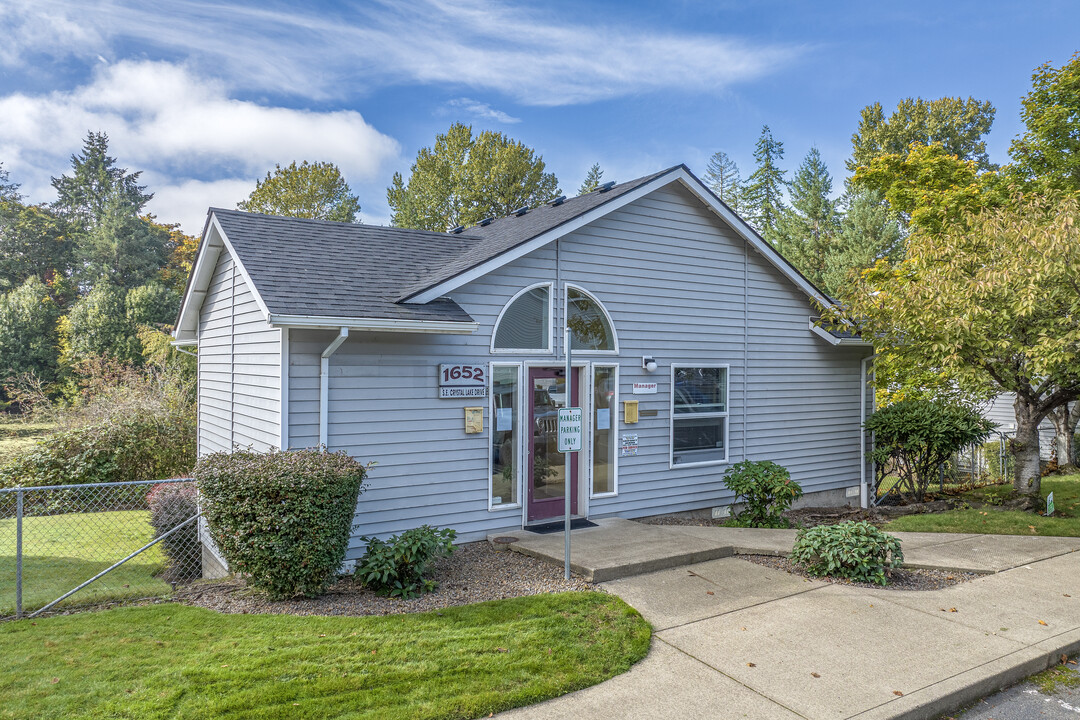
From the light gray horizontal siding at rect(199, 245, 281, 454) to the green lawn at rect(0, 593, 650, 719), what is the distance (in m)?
2.26

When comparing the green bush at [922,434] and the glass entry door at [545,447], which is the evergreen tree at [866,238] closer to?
the green bush at [922,434]

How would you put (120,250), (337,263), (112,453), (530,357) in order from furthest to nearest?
(120,250)
(112,453)
(530,357)
(337,263)

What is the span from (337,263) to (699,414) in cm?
554

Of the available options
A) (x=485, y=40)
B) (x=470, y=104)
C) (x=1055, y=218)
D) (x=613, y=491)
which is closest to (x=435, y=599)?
(x=613, y=491)

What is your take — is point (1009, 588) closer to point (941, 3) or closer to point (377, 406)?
point (377, 406)

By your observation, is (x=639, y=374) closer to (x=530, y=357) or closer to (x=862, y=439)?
(x=530, y=357)

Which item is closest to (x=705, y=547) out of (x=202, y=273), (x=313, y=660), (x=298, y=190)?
(x=313, y=660)

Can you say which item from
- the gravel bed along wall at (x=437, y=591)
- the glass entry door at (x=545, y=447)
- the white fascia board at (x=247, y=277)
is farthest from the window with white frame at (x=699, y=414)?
the white fascia board at (x=247, y=277)

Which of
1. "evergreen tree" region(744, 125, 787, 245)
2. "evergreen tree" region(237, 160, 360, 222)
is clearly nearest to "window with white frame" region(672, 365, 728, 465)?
"evergreen tree" region(237, 160, 360, 222)

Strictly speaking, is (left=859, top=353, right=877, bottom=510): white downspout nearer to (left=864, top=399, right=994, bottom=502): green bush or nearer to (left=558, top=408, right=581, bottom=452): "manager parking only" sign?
(left=864, top=399, right=994, bottom=502): green bush

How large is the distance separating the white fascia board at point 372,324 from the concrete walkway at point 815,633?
257 cm

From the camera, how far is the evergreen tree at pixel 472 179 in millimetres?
30047

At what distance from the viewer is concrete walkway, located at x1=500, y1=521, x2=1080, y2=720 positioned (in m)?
3.94

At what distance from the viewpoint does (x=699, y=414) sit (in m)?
9.49
